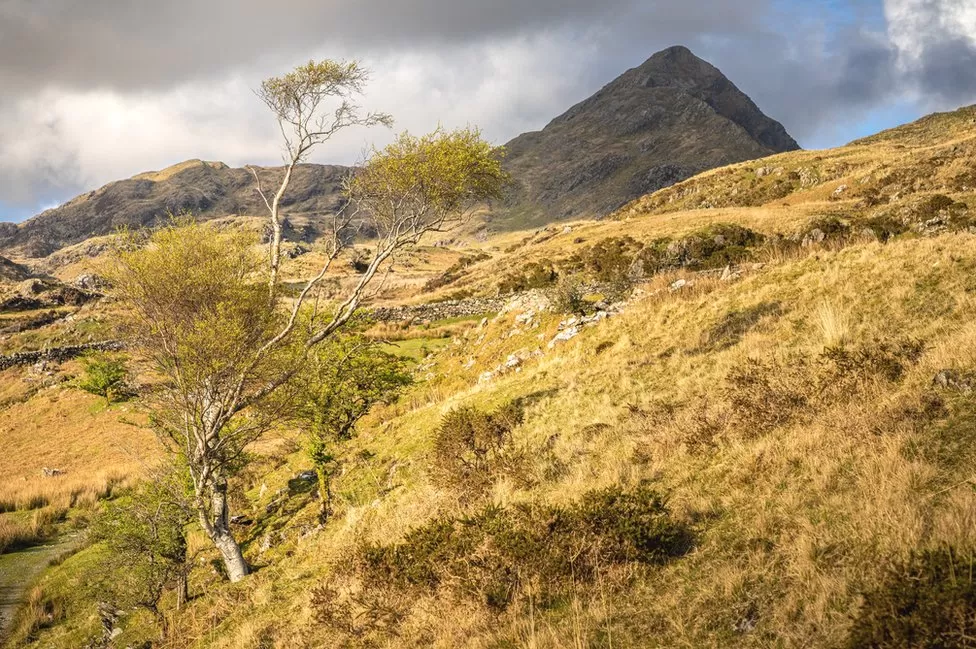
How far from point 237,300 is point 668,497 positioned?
11.2m

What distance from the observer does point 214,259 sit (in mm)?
13219

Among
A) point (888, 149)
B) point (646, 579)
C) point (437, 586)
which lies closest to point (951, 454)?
point (646, 579)

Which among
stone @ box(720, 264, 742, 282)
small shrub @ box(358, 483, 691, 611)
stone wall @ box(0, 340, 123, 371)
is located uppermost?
stone wall @ box(0, 340, 123, 371)

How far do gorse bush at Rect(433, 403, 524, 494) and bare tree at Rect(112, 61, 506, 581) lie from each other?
15.0ft

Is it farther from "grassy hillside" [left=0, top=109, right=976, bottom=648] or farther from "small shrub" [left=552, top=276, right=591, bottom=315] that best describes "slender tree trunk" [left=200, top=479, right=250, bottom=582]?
"small shrub" [left=552, top=276, right=591, bottom=315]

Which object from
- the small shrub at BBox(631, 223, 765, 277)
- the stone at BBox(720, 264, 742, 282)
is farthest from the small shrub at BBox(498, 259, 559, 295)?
the stone at BBox(720, 264, 742, 282)

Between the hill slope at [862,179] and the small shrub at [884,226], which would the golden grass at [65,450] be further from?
the hill slope at [862,179]

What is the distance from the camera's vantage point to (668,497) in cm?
702

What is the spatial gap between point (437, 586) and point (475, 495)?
3280 mm

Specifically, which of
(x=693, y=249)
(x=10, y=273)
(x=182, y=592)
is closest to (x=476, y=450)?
(x=182, y=592)

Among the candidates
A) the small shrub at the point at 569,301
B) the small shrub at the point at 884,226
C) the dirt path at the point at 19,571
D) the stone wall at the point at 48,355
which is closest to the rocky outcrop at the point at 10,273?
the stone wall at the point at 48,355

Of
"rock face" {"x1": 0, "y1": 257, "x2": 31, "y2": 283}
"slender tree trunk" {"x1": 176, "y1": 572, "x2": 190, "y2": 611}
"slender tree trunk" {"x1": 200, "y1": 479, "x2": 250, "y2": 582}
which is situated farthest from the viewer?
"rock face" {"x1": 0, "y1": 257, "x2": 31, "y2": 283}

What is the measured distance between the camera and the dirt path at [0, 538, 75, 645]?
49.1 feet

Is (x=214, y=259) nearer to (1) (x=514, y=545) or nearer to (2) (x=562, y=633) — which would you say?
(1) (x=514, y=545)
